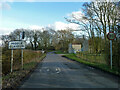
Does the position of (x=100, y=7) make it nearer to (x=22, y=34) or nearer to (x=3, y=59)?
(x=22, y=34)

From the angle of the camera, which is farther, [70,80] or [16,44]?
[16,44]

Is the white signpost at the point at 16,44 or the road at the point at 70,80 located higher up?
the white signpost at the point at 16,44

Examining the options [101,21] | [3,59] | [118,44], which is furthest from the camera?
[101,21]

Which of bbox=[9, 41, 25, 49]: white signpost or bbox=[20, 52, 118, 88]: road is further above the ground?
bbox=[9, 41, 25, 49]: white signpost

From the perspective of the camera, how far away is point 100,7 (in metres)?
25.0

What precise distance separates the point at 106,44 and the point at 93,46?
15028 millimetres

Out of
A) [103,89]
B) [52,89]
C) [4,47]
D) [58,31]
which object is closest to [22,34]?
[4,47]

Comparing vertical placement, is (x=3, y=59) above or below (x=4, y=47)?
below

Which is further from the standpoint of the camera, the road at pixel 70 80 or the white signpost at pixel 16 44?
the white signpost at pixel 16 44

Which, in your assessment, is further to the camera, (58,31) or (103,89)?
(58,31)

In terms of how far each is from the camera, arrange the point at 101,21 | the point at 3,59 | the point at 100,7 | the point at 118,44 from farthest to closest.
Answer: the point at 101,21 → the point at 100,7 → the point at 3,59 → the point at 118,44

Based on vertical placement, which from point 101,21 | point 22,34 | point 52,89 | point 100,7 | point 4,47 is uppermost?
point 100,7

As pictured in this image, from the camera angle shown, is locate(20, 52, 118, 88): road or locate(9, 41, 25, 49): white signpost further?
locate(9, 41, 25, 49): white signpost

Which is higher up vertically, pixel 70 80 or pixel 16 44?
pixel 16 44
